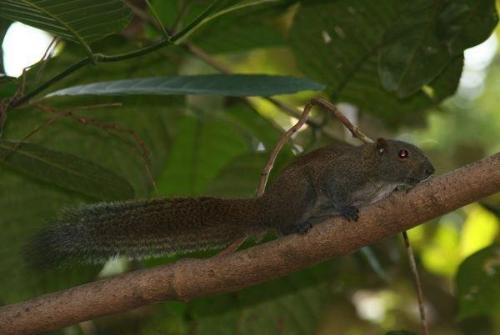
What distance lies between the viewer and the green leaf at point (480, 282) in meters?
3.09

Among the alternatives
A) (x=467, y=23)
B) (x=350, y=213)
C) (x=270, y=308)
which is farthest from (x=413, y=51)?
(x=270, y=308)

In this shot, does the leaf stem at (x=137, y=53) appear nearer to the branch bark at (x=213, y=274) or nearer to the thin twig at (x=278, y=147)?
the thin twig at (x=278, y=147)

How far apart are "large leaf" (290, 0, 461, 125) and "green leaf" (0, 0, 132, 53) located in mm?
1254

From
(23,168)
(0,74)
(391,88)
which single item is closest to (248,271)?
(23,168)

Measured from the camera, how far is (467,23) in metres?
3.06

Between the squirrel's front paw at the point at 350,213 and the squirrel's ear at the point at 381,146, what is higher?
the squirrel's ear at the point at 381,146

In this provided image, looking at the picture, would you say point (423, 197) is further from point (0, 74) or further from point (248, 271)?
point (0, 74)

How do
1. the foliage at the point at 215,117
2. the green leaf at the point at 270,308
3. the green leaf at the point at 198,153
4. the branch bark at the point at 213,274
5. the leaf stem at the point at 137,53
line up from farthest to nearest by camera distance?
the green leaf at the point at 198,153 < the green leaf at the point at 270,308 < the foliage at the point at 215,117 < the leaf stem at the point at 137,53 < the branch bark at the point at 213,274

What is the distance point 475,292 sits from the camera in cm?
320

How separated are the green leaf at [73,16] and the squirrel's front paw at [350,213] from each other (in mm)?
774

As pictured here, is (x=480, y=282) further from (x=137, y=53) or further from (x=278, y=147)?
(x=137, y=53)

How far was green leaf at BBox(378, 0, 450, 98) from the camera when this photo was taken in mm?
3152

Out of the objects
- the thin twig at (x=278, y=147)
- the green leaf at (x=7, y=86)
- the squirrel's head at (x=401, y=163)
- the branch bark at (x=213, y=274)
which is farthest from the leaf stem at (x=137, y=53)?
the squirrel's head at (x=401, y=163)

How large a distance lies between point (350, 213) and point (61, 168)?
0.86m
